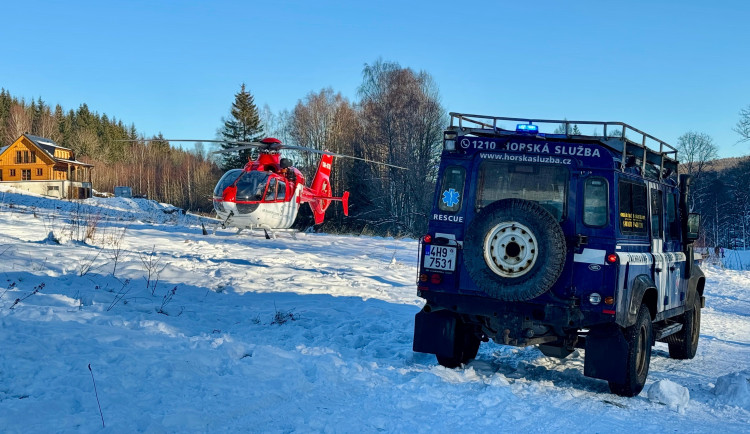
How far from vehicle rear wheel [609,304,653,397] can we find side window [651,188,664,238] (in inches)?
43.2

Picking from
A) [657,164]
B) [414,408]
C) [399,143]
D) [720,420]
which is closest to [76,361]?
[414,408]

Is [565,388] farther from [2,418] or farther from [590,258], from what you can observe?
[2,418]

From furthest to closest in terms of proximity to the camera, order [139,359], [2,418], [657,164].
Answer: [657,164] → [139,359] → [2,418]

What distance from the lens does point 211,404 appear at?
4656mm

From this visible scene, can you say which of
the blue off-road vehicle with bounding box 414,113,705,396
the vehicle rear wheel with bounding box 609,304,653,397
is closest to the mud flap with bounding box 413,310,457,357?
the blue off-road vehicle with bounding box 414,113,705,396

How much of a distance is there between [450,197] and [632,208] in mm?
1931

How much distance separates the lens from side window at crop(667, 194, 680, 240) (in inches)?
300

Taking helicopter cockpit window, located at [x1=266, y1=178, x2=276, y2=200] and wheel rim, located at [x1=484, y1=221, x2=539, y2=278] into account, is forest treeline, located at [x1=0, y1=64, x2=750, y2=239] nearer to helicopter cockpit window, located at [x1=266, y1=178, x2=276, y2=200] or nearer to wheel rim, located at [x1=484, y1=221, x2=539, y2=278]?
helicopter cockpit window, located at [x1=266, y1=178, x2=276, y2=200]

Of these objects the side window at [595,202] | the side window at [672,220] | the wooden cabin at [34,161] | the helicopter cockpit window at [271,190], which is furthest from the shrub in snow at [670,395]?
the wooden cabin at [34,161]

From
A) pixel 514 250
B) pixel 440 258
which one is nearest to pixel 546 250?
pixel 514 250

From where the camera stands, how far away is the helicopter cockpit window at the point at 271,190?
758 inches

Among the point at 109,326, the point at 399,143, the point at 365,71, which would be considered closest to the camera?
the point at 109,326

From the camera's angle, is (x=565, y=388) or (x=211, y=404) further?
(x=565, y=388)

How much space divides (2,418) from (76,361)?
1131 millimetres
